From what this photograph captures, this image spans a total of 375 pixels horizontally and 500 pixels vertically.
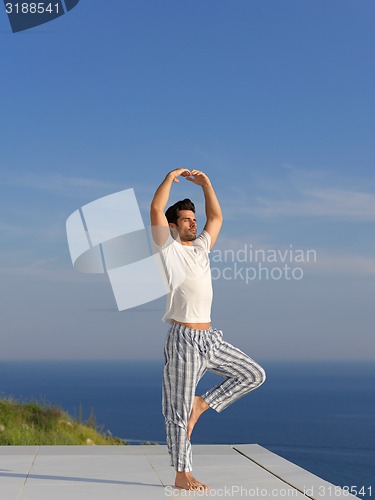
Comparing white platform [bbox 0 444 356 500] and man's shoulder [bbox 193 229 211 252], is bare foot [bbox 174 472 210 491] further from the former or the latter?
man's shoulder [bbox 193 229 211 252]

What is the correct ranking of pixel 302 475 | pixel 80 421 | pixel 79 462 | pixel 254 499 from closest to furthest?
pixel 254 499
pixel 302 475
pixel 79 462
pixel 80 421

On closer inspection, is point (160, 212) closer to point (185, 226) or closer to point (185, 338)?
point (185, 226)

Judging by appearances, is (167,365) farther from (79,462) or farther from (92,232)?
(79,462)

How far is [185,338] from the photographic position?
14.7ft

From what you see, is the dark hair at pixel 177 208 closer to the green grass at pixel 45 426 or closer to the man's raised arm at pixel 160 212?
the man's raised arm at pixel 160 212

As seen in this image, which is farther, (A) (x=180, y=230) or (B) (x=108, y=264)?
(B) (x=108, y=264)

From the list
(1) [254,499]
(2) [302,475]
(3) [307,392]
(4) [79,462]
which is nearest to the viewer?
(1) [254,499]

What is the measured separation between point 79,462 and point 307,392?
255 ft

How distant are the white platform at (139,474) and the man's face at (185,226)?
145 centimetres

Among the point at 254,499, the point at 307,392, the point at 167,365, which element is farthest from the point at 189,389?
the point at 307,392

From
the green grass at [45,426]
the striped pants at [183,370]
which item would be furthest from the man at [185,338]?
the green grass at [45,426]

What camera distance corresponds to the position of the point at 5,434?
7973mm

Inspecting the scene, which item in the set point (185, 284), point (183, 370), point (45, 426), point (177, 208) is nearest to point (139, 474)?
point (183, 370)

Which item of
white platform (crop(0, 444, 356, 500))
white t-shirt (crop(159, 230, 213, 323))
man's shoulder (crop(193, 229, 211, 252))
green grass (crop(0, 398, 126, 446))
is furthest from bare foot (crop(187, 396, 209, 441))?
green grass (crop(0, 398, 126, 446))
